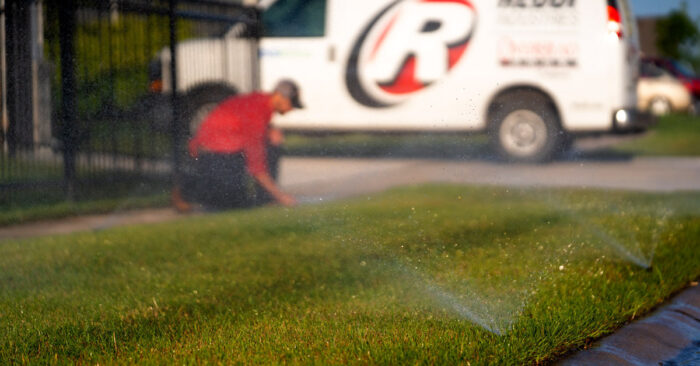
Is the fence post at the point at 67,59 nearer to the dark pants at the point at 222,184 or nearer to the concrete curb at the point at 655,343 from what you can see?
the dark pants at the point at 222,184

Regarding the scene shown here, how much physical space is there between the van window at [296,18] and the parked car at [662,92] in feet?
45.9

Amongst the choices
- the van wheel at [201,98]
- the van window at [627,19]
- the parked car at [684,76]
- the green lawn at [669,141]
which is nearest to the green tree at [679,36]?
the parked car at [684,76]

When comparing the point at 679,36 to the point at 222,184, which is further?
the point at 679,36

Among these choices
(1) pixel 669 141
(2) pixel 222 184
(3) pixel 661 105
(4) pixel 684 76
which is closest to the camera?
(2) pixel 222 184

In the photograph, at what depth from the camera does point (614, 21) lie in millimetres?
12289

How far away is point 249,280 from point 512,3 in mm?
7723

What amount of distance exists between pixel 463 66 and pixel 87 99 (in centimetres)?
533

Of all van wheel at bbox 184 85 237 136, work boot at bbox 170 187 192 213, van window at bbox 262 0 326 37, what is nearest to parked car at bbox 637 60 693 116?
van window at bbox 262 0 326 37

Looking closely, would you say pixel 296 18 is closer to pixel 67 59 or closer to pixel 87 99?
pixel 87 99

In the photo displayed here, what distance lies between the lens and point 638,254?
612 centimetres

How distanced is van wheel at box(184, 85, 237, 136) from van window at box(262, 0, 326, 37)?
9.09 feet

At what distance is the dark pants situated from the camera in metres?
8.93

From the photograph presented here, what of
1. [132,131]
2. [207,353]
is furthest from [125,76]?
[207,353]

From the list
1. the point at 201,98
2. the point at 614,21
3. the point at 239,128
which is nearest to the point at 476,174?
the point at 614,21
